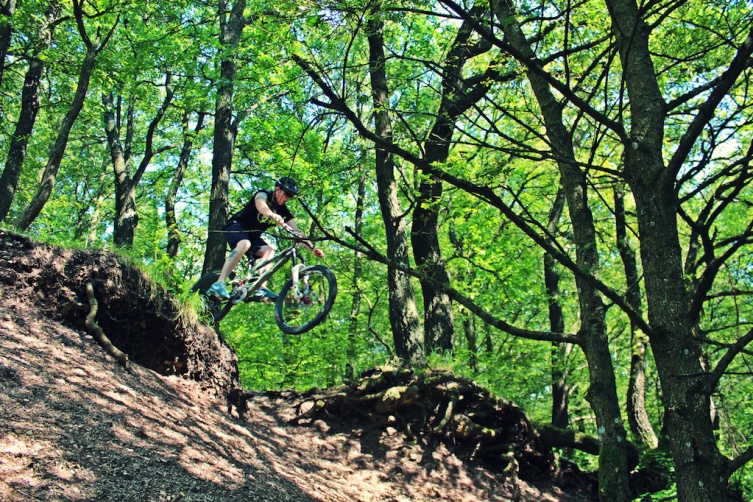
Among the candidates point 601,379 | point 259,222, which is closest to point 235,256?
point 259,222

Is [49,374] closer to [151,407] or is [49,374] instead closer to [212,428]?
[151,407]

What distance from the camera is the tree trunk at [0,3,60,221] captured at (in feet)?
34.7

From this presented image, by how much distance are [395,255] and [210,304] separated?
10.9ft

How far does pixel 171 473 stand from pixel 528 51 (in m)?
4.28

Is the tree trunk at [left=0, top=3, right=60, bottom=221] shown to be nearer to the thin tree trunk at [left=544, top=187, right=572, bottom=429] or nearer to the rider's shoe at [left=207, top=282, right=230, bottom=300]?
the rider's shoe at [left=207, top=282, right=230, bottom=300]

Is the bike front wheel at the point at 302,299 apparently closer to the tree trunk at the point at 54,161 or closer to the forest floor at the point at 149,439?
the forest floor at the point at 149,439

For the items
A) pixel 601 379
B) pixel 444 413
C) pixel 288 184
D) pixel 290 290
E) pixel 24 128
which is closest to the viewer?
pixel 601 379

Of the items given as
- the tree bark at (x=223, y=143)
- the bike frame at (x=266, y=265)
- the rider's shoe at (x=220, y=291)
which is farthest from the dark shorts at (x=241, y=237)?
the tree bark at (x=223, y=143)

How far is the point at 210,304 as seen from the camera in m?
7.95

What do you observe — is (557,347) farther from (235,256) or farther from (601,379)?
(601,379)

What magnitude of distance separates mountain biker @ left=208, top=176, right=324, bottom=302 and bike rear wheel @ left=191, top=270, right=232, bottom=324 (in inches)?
7.1

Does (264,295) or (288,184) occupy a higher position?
(288,184)

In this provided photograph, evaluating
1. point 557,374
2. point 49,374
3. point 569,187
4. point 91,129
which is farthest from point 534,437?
point 91,129

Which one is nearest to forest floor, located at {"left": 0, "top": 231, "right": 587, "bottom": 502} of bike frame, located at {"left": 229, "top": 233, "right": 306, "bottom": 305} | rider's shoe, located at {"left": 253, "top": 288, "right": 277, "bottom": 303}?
rider's shoe, located at {"left": 253, "top": 288, "right": 277, "bottom": 303}
